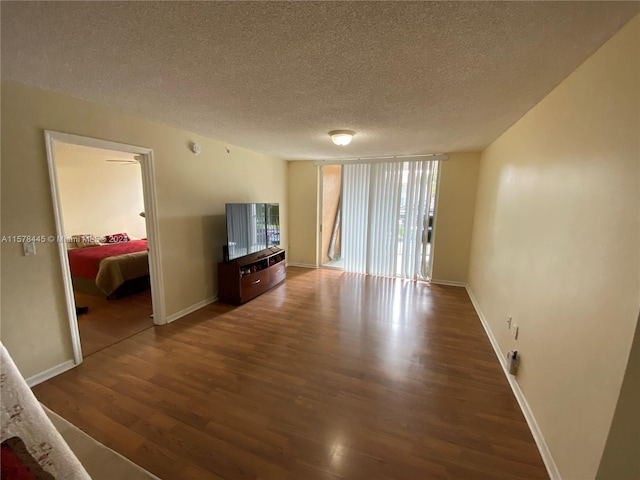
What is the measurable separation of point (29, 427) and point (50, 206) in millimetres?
1889

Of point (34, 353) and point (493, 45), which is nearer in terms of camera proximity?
point (493, 45)

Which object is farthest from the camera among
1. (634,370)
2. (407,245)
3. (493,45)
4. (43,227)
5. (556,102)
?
(407,245)

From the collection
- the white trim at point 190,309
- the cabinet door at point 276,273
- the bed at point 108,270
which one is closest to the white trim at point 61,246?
the white trim at point 190,309

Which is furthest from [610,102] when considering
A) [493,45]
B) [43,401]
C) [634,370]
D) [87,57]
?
[43,401]

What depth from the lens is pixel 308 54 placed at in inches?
55.3

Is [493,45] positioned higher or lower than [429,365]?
higher

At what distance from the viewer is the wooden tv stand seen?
138 inches

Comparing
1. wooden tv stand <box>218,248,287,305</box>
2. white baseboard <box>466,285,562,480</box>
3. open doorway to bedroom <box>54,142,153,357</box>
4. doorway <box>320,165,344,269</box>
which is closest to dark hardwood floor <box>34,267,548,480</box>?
white baseboard <box>466,285,562,480</box>

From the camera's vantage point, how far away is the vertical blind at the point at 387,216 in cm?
450

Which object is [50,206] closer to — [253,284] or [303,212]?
[253,284]

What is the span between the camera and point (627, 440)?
1029mm

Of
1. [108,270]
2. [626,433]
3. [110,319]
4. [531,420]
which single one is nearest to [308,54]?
[626,433]

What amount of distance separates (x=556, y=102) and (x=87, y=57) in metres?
2.93

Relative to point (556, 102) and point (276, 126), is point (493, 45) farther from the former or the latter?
point (276, 126)
